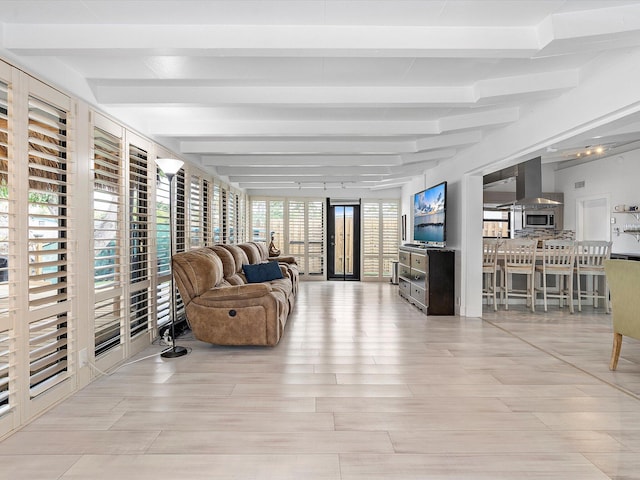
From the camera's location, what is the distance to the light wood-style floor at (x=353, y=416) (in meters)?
2.07

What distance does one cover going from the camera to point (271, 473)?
2.00m

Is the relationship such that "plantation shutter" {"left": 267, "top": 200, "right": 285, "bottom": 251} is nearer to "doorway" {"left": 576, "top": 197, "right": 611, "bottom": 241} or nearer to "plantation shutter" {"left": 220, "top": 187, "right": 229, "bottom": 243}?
"plantation shutter" {"left": 220, "top": 187, "right": 229, "bottom": 243}

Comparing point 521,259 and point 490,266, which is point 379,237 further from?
point 521,259

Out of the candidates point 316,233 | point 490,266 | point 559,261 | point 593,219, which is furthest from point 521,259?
point 316,233

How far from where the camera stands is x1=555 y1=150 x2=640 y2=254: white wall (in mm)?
7328

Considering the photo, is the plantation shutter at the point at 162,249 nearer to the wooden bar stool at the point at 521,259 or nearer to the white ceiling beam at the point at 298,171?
the white ceiling beam at the point at 298,171

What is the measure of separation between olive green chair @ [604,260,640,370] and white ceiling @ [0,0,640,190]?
1126 millimetres

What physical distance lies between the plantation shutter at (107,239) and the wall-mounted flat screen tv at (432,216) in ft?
13.6

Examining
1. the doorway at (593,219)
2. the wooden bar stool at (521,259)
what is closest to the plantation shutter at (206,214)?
the wooden bar stool at (521,259)

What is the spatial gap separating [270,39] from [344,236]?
25.8ft

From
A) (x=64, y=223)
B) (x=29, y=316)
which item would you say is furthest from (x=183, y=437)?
(x=64, y=223)

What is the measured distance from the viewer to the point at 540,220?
9492 mm

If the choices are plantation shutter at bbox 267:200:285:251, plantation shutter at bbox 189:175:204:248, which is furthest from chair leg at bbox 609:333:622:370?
plantation shutter at bbox 267:200:285:251

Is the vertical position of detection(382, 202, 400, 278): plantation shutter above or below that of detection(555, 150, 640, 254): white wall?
below
